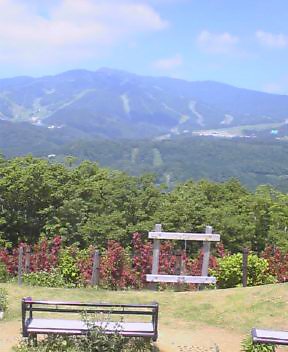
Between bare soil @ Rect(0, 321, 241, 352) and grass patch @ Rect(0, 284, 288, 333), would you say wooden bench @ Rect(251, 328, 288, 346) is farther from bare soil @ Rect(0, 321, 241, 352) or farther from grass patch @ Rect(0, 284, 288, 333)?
grass patch @ Rect(0, 284, 288, 333)

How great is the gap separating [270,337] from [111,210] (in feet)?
59.8

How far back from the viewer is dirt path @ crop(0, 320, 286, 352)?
1010 cm

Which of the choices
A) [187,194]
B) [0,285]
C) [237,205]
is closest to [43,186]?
[187,194]

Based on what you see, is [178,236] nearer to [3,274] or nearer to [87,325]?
[3,274]

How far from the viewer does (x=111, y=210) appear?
87.1 feet

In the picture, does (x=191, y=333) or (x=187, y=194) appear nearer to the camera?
(x=191, y=333)

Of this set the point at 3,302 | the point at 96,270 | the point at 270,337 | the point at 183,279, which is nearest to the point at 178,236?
the point at 183,279

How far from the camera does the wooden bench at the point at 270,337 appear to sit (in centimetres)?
855

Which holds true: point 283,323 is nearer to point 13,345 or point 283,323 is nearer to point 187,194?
point 13,345

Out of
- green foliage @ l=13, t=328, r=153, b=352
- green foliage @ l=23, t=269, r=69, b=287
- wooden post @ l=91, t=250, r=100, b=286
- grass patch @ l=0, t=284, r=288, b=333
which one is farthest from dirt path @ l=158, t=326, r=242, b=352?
green foliage @ l=23, t=269, r=69, b=287

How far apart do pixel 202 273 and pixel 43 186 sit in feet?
42.6

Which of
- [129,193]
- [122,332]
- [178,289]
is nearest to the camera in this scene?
[122,332]

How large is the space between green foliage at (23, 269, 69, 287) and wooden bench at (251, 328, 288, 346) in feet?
28.2

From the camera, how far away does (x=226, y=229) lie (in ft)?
81.5
